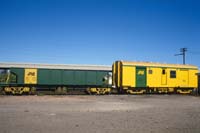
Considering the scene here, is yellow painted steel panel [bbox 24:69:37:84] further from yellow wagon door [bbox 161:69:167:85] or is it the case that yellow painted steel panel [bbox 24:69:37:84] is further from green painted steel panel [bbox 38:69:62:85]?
yellow wagon door [bbox 161:69:167:85]

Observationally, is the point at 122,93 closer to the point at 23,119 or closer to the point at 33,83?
the point at 33,83

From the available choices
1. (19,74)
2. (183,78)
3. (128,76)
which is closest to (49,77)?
(19,74)

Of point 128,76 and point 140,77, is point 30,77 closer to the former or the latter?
point 128,76

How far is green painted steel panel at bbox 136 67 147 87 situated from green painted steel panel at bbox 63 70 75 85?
751 cm

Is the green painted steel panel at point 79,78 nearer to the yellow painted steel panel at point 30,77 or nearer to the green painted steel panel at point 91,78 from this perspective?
the green painted steel panel at point 91,78

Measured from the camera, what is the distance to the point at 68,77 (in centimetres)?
2816

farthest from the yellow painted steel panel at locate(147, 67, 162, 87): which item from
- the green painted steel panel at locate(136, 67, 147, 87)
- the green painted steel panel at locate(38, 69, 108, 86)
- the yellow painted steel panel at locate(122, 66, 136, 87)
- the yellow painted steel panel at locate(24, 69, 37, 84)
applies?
the yellow painted steel panel at locate(24, 69, 37, 84)

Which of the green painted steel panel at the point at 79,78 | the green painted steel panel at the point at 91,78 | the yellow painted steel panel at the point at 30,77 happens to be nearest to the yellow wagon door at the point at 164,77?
the green painted steel panel at the point at 91,78

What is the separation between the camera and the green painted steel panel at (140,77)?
29047mm

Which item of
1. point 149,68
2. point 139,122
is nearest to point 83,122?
point 139,122

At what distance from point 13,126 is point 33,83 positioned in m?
19.1

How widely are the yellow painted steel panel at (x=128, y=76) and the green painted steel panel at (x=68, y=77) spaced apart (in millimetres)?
5809

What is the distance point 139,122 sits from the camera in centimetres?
1009

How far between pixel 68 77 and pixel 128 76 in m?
6.86
